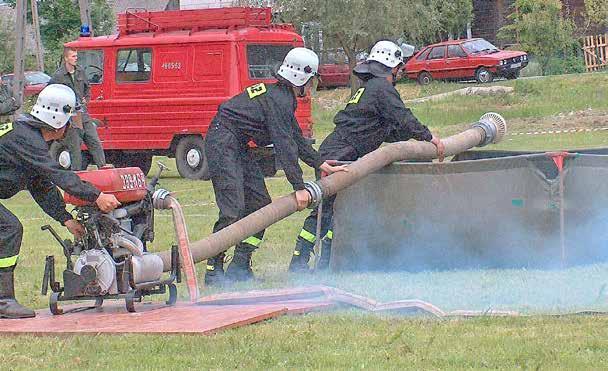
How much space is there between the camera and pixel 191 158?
842 inches

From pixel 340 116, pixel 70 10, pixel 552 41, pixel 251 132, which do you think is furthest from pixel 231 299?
pixel 70 10

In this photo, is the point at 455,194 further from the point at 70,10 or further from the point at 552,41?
the point at 70,10

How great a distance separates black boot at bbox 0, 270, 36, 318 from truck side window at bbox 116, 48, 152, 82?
1339 cm

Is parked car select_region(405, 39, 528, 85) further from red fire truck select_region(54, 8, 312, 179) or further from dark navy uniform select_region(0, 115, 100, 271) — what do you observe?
dark navy uniform select_region(0, 115, 100, 271)

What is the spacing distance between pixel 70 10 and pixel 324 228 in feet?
140

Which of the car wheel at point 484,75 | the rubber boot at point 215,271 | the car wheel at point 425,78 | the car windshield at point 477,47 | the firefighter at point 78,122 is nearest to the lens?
the rubber boot at point 215,271

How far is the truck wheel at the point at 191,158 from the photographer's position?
21.3 metres

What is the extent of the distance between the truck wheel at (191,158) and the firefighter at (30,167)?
1237cm

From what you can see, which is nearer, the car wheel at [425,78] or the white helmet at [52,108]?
the white helmet at [52,108]

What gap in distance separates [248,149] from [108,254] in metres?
2.13

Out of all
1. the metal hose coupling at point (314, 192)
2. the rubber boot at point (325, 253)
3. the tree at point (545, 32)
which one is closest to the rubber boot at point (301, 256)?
the rubber boot at point (325, 253)

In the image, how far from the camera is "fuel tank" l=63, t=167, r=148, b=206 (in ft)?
28.8

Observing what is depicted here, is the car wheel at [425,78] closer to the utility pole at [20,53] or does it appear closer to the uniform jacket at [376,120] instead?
the utility pole at [20,53]

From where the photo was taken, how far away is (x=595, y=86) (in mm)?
32719
